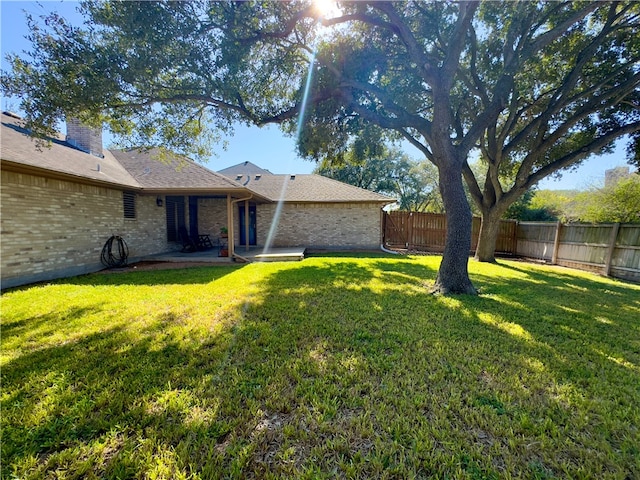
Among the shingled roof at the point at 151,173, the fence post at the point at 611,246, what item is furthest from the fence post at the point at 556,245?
the shingled roof at the point at 151,173

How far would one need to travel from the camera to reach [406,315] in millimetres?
4262

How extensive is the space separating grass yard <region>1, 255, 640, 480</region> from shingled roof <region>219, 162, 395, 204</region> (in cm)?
829

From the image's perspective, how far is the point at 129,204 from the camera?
9.15 meters

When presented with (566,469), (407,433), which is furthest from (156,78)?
(566,469)

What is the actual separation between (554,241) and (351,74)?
1065 cm

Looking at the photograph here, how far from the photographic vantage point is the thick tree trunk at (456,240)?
5656 millimetres

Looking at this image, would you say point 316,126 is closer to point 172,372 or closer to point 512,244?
point 172,372

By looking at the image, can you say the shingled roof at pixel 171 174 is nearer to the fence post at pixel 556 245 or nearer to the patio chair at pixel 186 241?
the patio chair at pixel 186 241

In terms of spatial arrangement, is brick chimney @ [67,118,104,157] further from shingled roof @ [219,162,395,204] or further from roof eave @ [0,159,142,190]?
shingled roof @ [219,162,395,204]

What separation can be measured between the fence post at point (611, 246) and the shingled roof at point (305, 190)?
24.7ft

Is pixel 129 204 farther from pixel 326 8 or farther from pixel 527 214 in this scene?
pixel 527 214

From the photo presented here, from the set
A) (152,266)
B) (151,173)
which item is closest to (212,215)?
(151,173)

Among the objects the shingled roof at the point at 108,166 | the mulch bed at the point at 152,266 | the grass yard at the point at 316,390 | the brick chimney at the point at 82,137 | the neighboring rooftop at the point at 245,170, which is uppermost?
the neighboring rooftop at the point at 245,170

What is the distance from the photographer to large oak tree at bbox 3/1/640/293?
512cm
